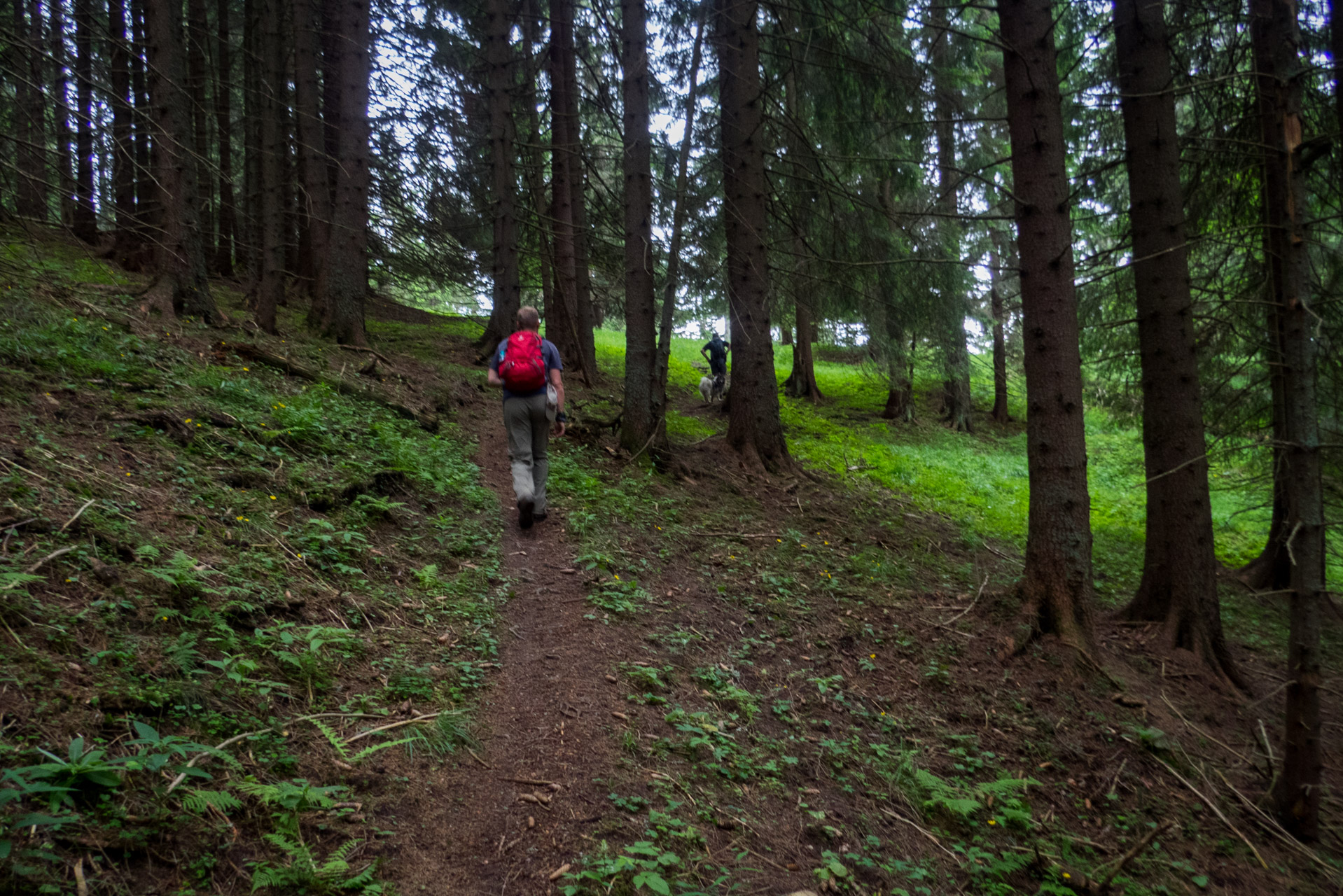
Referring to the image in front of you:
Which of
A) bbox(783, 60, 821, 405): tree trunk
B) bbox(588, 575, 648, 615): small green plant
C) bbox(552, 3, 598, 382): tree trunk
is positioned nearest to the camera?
bbox(588, 575, 648, 615): small green plant

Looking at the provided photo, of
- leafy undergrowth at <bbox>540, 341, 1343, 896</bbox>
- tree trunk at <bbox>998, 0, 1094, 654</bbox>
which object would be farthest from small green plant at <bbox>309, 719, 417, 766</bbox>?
tree trunk at <bbox>998, 0, 1094, 654</bbox>

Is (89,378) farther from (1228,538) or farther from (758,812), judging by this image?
(1228,538)

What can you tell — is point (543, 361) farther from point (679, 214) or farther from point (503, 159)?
point (503, 159)

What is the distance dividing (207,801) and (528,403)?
492 centimetres

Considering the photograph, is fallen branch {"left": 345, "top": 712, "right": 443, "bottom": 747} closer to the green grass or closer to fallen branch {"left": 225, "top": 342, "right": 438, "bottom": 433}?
fallen branch {"left": 225, "top": 342, "right": 438, "bottom": 433}

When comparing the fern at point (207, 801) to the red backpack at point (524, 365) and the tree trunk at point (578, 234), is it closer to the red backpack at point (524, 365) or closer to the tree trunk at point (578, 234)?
the red backpack at point (524, 365)

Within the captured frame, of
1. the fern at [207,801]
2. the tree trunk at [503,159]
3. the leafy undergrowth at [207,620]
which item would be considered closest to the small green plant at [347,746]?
the leafy undergrowth at [207,620]

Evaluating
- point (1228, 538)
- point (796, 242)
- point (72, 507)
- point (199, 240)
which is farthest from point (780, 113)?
point (1228, 538)

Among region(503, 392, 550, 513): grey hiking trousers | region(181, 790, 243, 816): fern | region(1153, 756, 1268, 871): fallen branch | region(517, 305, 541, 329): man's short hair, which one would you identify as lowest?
region(1153, 756, 1268, 871): fallen branch

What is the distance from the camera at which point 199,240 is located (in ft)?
32.1

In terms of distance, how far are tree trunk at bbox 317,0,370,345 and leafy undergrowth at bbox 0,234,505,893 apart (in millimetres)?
3930

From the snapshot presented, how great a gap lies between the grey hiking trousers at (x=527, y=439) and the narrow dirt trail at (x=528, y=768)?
1.38 meters

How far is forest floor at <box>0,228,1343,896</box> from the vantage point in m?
2.74

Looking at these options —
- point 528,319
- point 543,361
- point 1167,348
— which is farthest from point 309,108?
point 1167,348
